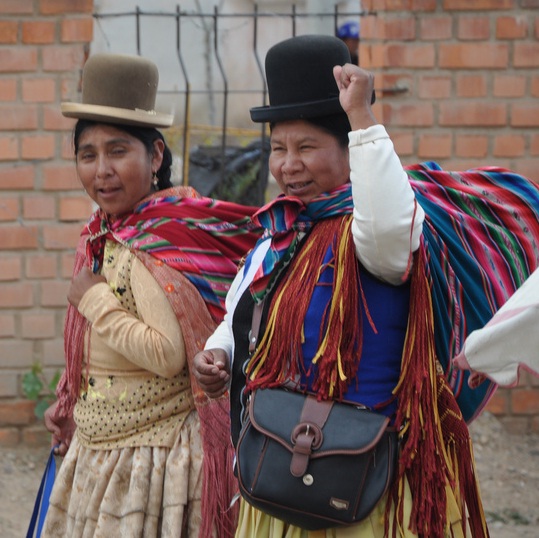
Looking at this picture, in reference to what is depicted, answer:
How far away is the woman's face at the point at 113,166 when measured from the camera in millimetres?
3330

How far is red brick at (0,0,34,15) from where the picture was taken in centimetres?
509

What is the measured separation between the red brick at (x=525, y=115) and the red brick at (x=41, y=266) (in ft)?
7.48

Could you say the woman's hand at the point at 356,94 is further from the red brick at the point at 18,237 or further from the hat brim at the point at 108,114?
the red brick at the point at 18,237


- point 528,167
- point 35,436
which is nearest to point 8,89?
point 35,436

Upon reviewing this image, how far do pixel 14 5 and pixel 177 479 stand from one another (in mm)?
2802

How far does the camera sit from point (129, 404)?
3.27m

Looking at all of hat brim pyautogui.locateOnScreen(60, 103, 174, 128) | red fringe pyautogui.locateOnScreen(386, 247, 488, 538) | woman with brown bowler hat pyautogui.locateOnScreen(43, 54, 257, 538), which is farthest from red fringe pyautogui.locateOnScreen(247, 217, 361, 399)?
hat brim pyautogui.locateOnScreen(60, 103, 174, 128)

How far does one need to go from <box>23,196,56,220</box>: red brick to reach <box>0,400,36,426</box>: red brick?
89cm

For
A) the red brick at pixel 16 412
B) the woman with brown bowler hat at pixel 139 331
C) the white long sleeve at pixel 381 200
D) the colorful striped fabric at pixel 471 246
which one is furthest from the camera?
the red brick at pixel 16 412

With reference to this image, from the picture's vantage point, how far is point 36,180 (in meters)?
5.14

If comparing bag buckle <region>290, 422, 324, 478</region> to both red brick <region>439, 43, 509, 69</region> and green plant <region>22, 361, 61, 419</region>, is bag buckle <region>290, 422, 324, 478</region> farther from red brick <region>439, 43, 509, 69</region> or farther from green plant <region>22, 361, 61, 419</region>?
red brick <region>439, 43, 509, 69</region>

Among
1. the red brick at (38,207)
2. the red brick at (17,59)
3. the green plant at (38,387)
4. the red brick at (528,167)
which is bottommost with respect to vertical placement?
the green plant at (38,387)

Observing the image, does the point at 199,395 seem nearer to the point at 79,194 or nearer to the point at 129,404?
the point at 129,404

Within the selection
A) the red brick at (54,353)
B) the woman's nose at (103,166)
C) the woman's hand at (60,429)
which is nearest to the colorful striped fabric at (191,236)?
the woman's nose at (103,166)
